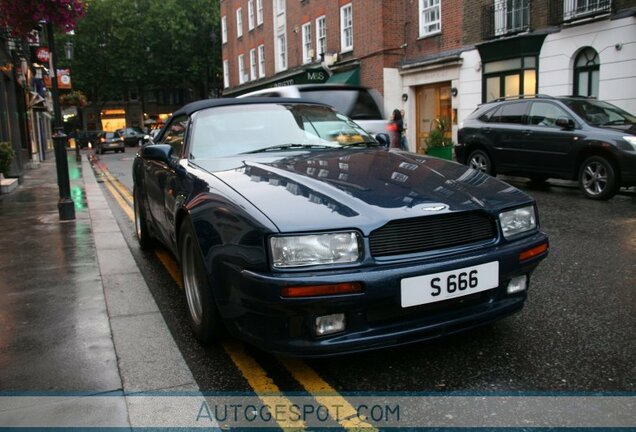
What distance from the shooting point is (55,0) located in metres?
7.75

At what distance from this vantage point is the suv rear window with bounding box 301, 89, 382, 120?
34.7 feet

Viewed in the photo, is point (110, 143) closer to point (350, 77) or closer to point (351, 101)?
point (350, 77)

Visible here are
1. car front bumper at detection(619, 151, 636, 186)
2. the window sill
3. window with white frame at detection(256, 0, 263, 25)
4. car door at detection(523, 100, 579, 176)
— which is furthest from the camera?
window with white frame at detection(256, 0, 263, 25)

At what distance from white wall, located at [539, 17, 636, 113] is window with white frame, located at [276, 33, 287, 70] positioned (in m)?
17.5

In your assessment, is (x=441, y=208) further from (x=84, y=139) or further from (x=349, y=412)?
(x=84, y=139)

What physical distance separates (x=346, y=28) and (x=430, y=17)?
503cm

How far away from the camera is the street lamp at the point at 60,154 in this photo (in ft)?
27.1

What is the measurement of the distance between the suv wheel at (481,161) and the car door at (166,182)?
7.45m

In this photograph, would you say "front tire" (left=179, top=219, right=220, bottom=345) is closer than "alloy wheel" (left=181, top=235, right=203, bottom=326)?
Yes

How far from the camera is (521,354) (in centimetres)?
320

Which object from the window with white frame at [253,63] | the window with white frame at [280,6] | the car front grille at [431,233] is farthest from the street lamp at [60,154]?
the window with white frame at [253,63]

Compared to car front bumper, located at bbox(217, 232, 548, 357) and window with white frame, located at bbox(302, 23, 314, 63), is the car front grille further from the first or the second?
window with white frame, located at bbox(302, 23, 314, 63)

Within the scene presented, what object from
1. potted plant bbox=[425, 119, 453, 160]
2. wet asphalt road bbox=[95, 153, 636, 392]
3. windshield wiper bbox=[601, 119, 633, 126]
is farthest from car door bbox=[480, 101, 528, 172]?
wet asphalt road bbox=[95, 153, 636, 392]

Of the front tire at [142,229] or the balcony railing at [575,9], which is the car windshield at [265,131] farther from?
the balcony railing at [575,9]
